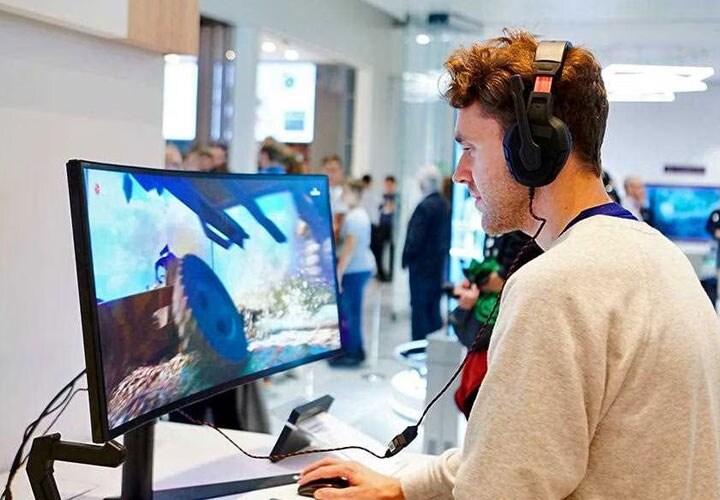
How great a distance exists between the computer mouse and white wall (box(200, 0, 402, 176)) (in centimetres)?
533

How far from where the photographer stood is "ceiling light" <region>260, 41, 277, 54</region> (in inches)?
341

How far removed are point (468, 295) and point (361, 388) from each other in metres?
2.49

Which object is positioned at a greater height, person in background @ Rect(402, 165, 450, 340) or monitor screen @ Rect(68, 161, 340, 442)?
monitor screen @ Rect(68, 161, 340, 442)

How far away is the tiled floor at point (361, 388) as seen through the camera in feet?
13.8

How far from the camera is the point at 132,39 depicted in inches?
70.4

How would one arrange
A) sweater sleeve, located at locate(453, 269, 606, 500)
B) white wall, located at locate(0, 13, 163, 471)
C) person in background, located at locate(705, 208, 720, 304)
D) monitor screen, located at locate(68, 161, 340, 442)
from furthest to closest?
1. person in background, located at locate(705, 208, 720, 304)
2. white wall, located at locate(0, 13, 163, 471)
3. monitor screen, located at locate(68, 161, 340, 442)
4. sweater sleeve, located at locate(453, 269, 606, 500)

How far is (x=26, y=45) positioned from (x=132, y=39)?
0.75 feet

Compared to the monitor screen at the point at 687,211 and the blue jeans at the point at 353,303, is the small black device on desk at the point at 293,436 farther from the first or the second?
the blue jeans at the point at 353,303

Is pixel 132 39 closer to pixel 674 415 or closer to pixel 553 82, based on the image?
pixel 553 82

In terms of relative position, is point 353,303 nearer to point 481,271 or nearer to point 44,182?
point 481,271

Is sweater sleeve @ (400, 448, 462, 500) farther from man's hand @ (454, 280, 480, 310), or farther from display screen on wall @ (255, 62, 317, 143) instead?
display screen on wall @ (255, 62, 317, 143)

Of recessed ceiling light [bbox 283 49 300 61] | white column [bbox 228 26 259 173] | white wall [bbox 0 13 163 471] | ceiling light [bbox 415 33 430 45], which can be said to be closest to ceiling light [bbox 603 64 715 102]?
white wall [bbox 0 13 163 471]

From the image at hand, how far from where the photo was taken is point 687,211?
375 cm

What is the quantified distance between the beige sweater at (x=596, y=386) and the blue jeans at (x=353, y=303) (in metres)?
4.85
